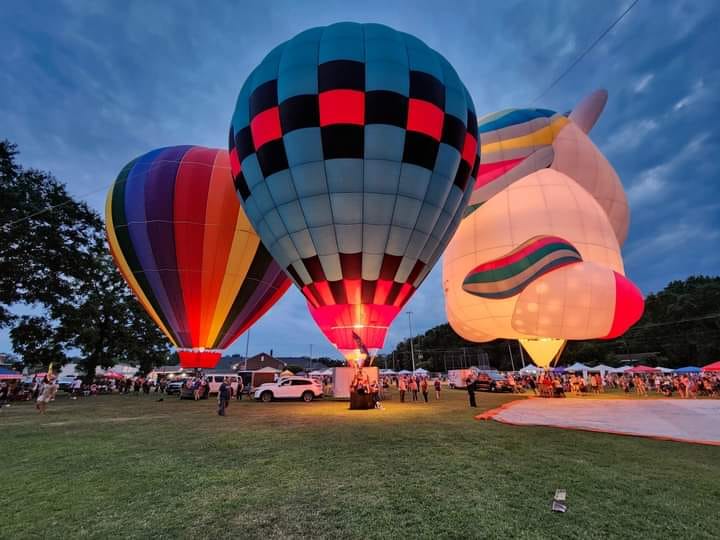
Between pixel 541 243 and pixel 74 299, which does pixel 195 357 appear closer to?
pixel 74 299

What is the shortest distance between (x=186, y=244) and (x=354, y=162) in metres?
9.68

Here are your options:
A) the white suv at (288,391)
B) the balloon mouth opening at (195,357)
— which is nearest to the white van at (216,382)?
the white suv at (288,391)

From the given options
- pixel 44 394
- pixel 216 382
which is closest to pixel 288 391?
pixel 216 382

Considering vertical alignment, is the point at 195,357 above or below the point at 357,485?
above

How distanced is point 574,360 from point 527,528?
63882 mm

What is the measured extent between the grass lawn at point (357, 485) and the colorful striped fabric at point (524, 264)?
→ 316 inches

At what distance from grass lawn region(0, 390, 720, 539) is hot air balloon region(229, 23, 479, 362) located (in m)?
5.28

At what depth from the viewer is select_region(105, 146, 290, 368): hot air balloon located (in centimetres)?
1691

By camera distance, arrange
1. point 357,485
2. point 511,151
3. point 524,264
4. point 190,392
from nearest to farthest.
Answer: point 357,485 → point 524,264 → point 511,151 → point 190,392

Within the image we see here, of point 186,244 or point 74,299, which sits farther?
point 74,299

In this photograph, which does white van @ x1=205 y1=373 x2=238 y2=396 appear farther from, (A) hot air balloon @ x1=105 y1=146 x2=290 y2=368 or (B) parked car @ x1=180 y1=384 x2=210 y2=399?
(A) hot air balloon @ x1=105 y1=146 x2=290 y2=368

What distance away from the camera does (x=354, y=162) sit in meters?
11.3

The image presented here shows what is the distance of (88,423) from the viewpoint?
1023 centimetres

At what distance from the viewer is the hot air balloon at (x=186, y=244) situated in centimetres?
1691
